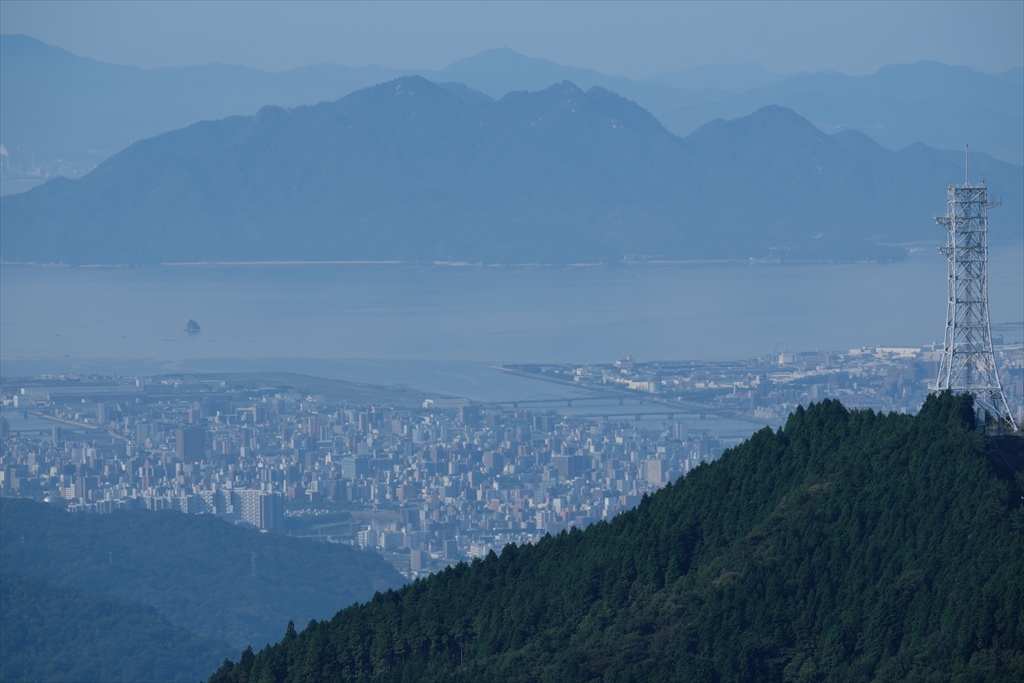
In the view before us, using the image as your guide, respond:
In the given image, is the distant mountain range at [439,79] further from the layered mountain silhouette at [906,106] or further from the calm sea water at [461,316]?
the calm sea water at [461,316]

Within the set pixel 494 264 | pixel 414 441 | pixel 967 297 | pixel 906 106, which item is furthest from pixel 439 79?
pixel 967 297

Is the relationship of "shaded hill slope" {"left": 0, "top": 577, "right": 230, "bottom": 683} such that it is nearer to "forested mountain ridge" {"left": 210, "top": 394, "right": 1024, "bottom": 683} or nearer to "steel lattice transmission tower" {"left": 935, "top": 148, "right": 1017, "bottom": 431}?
"forested mountain ridge" {"left": 210, "top": 394, "right": 1024, "bottom": 683}

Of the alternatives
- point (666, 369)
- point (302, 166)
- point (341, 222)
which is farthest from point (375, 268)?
point (666, 369)

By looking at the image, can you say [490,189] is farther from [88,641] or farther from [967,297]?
[967,297]

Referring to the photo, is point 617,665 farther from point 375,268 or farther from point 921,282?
point 375,268

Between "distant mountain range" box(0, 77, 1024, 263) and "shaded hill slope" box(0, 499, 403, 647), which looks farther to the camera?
"distant mountain range" box(0, 77, 1024, 263)

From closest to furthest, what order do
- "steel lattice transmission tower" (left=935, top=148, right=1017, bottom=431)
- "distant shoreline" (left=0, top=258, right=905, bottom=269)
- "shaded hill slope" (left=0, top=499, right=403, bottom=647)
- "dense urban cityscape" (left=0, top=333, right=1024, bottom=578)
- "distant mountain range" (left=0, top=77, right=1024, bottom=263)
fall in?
1. "steel lattice transmission tower" (left=935, top=148, right=1017, bottom=431)
2. "shaded hill slope" (left=0, top=499, right=403, bottom=647)
3. "dense urban cityscape" (left=0, top=333, right=1024, bottom=578)
4. "distant shoreline" (left=0, top=258, right=905, bottom=269)
5. "distant mountain range" (left=0, top=77, right=1024, bottom=263)

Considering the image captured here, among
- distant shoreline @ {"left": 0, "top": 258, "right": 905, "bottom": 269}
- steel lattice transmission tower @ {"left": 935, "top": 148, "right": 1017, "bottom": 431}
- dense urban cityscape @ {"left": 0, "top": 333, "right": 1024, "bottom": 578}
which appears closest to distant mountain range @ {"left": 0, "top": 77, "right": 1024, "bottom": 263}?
distant shoreline @ {"left": 0, "top": 258, "right": 905, "bottom": 269}
